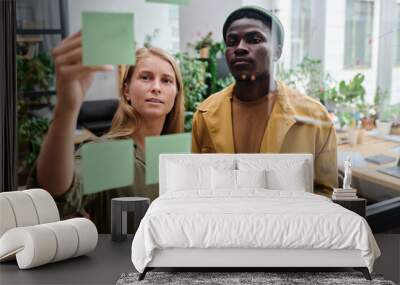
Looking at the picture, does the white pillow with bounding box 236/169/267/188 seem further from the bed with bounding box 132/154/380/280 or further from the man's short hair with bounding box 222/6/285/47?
the man's short hair with bounding box 222/6/285/47

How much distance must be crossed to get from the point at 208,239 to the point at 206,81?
2.38 meters

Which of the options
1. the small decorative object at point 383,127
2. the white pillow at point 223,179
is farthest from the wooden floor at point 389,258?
the white pillow at point 223,179

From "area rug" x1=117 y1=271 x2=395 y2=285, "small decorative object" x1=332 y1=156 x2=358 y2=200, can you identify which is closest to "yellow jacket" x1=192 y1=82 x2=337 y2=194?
"small decorative object" x1=332 y1=156 x2=358 y2=200

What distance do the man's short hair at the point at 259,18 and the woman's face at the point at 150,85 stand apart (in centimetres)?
68

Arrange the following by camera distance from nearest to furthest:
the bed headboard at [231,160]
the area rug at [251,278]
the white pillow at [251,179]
Result: 1. the area rug at [251,278]
2. the white pillow at [251,179]
3. the bed headboard at [231,160]

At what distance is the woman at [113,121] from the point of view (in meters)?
6.72

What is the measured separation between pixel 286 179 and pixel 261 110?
90 centimetres

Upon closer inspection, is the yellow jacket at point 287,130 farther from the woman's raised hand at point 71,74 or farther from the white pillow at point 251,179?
the woman's raised hand at point 71,74

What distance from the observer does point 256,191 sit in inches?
232

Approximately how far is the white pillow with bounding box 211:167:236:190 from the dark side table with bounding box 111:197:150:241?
660 mm

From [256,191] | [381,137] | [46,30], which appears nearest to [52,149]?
[46,30]

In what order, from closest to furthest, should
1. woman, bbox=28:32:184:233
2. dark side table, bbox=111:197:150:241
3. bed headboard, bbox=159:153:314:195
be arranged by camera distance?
dark side table, bbox=111:197:150:241 → bed headboard, bbox=159:153:314:195 → woman, bbox=28:32:184:233

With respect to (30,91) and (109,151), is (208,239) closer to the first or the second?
(109,151)

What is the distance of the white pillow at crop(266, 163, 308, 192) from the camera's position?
6199 millimetres
